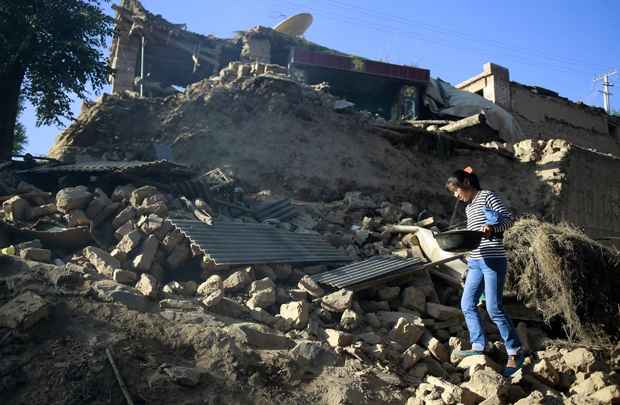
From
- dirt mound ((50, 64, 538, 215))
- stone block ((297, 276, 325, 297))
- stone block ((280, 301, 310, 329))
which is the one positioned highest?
dirt mound ((50, 64, 538, 215))

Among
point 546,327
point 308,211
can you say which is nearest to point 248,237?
point 308,211

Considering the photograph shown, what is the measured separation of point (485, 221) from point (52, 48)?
8.55 m

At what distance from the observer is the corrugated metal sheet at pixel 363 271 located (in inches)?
176

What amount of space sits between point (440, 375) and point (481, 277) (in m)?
0.85

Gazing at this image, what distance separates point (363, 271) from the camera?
4.76 m

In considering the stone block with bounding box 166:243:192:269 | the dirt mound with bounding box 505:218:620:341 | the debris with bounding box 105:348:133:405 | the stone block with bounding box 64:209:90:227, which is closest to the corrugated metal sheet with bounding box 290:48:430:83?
the dirt mound with bounding box 505:218:620:341

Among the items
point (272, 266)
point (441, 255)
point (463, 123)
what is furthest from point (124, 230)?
point (463, 123)

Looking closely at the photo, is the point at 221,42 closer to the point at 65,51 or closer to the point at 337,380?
the point at 65,51

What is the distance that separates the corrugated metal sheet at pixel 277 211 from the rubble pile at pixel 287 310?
37.5 inches

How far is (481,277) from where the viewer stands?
378 cm

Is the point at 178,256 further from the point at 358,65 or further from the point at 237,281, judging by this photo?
the point at 358,65

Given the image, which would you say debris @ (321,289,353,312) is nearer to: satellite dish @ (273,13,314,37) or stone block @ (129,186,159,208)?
stone block @ (129,186,159,208)

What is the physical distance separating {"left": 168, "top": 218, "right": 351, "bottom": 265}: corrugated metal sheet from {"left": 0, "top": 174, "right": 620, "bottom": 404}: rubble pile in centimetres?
11

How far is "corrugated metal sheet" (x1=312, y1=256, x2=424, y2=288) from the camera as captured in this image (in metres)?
4.48
